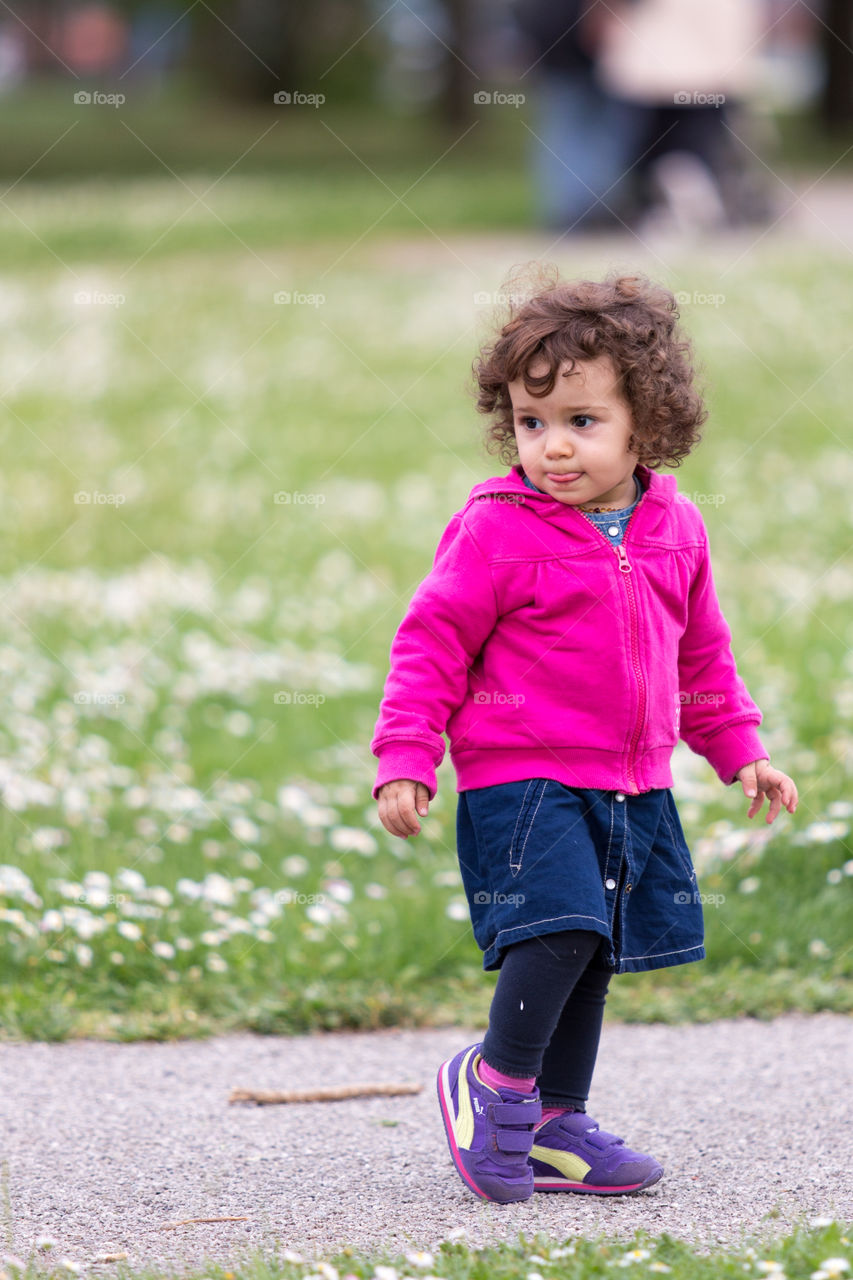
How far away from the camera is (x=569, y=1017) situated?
9.78ft

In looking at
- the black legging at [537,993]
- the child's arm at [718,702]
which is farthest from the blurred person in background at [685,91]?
the black legging at [537,993]

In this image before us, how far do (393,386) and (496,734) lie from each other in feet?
27.4

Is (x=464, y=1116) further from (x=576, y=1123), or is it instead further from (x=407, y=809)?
(x=407, y=809)

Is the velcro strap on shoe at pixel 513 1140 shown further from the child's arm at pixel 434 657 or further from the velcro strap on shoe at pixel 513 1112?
the child's arm at pixel 434 657

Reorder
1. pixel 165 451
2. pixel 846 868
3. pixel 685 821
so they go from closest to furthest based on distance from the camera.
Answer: pixel 846 868, pixel 685 821, pixel 165 451

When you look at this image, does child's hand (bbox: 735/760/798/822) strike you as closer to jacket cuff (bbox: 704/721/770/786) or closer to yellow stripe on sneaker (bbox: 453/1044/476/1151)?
jacket cuff (bbox: 704/721/770/786)

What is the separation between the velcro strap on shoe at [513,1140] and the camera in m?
2.80

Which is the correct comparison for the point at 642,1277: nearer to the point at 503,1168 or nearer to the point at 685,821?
the point at 503,1168

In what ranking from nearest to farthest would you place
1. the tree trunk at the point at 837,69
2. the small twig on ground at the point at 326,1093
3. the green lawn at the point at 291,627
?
the small twig on ground at the point at 326,1093, the green lawn at the point at 291,627, the tree trunk at the point at 837,69

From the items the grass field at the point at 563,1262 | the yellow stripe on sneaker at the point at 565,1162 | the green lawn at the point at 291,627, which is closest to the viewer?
the grass field at the point at 563,1262

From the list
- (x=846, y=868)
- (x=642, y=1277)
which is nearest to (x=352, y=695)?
(x=846, y=868)

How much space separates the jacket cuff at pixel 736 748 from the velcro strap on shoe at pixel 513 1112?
2.33 feet

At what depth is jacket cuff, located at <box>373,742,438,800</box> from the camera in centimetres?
269

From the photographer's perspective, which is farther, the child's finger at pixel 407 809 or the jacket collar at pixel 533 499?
the jacket collar at pixel 533 499
